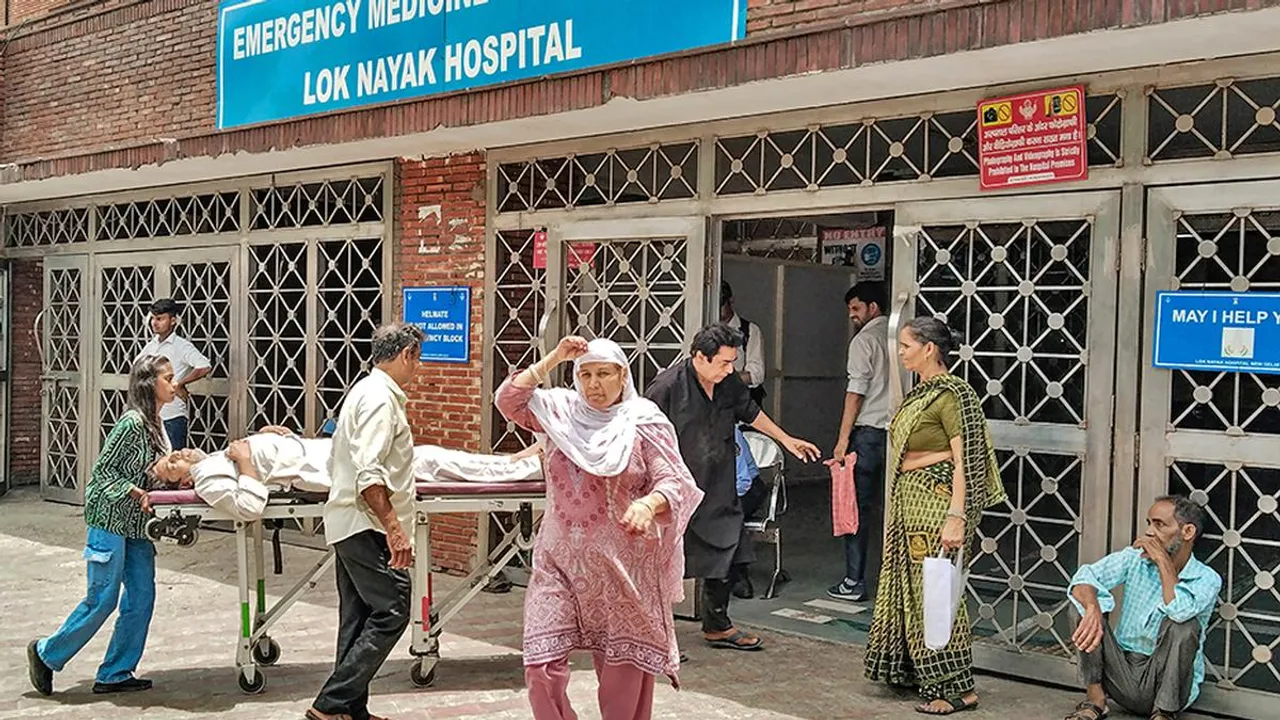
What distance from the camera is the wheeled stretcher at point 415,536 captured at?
545cm

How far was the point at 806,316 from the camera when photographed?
11812mm

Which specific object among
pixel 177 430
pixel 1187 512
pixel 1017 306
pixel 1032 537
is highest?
pixel 1017 306

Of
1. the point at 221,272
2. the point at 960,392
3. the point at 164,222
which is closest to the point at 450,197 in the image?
the point at 221,272

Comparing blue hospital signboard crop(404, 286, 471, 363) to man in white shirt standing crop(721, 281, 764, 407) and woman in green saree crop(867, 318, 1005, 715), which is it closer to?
man in white shirt standing crop(721, 281, 764, 407)

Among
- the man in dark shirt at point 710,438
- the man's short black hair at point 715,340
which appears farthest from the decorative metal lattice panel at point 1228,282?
the man's short black hair at point 715,340

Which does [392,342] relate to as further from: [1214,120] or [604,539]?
[1214,120]

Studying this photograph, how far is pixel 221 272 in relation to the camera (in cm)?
1028

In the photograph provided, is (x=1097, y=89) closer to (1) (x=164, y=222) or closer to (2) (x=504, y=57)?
(2) (x=504, y=57)

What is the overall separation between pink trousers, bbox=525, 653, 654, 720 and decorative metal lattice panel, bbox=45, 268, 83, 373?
Answer: 8.92 metres

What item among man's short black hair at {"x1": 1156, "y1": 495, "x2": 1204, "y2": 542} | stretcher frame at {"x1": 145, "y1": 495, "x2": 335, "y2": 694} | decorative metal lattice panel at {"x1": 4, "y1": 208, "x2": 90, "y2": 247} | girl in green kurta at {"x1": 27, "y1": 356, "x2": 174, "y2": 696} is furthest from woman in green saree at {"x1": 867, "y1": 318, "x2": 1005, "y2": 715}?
decorative metal lattice panel at {"x1": 4, "y1": 208, "x2": 90, "y2": 247}

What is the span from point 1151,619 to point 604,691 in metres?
2.49

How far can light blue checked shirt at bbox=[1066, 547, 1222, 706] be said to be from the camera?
202 inches

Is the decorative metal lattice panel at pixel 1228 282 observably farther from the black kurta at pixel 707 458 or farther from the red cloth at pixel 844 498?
the black kurta at pixel 707 458

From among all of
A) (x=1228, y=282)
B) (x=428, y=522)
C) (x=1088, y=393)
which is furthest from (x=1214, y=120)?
(x=428, y=522)
